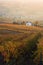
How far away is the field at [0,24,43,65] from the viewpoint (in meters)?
5.21

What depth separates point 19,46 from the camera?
17.3 feet

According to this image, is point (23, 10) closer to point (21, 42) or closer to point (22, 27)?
point (22, 27)

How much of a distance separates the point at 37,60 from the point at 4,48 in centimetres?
91

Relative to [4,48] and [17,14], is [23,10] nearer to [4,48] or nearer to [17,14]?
[17,14]

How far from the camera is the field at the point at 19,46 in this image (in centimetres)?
521

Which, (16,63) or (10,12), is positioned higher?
(10,12)

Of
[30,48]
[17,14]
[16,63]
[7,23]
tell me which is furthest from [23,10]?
[16,63]

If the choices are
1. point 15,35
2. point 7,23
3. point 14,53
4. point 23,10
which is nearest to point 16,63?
point 14,53

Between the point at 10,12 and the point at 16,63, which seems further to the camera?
the point at 10,12

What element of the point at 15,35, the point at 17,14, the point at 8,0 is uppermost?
the point at 8,0

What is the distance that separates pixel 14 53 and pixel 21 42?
1.11ft

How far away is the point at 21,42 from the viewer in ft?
17.3

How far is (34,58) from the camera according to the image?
17.2 feet

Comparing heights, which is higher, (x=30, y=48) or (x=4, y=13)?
(x=4, y=13)
